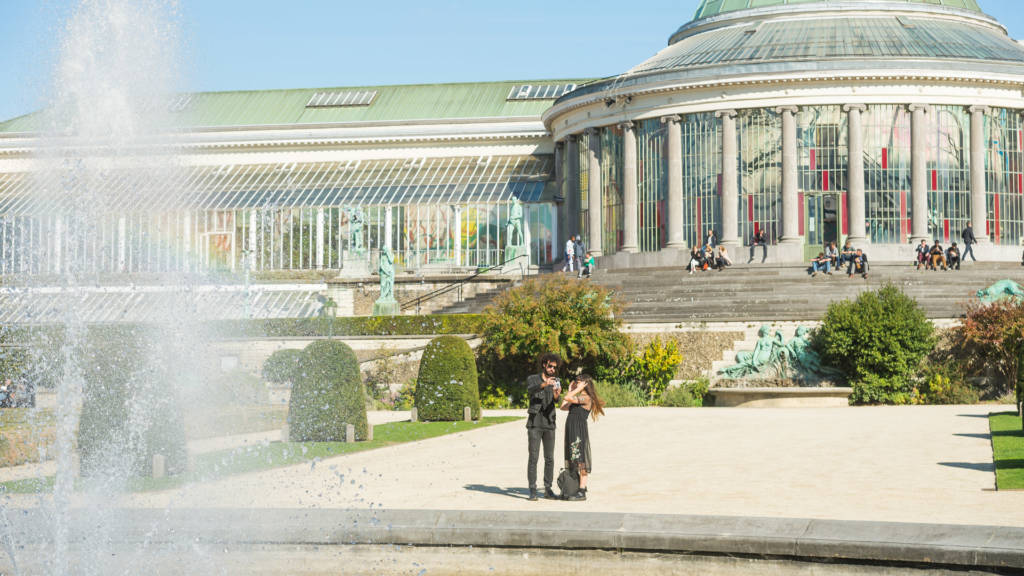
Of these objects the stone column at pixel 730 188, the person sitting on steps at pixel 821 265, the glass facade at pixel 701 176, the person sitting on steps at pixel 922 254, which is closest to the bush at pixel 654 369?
the person sitting on steps at pixel 821 265

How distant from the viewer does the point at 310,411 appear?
863 inches

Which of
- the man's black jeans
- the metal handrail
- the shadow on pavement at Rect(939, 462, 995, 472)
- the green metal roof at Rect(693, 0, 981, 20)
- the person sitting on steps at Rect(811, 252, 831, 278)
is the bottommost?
the shadow on pavement at Rect(939, 462, 995, 472)

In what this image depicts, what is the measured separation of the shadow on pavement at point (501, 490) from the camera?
15.2 meters

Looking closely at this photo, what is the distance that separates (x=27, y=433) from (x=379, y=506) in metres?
12.7

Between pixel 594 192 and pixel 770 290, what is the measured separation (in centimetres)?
1500

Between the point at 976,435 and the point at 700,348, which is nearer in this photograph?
the point at 976,435

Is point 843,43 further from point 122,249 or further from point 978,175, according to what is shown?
point 122,249

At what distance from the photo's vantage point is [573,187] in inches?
2106

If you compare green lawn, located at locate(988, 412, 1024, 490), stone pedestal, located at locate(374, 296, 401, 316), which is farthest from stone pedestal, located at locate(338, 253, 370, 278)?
green lawn, located at locate(988, 412, 1024, 490)

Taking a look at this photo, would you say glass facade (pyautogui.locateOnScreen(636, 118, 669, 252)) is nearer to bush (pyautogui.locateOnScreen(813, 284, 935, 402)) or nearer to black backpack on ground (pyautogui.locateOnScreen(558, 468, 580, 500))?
bush (pyautogui.locateOnScreen(813, 284, 935, 402))

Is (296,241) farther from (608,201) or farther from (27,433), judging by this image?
(27,433)

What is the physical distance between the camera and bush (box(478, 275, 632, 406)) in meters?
32.6

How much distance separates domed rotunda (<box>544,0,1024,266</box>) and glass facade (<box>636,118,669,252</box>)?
0.06 metres

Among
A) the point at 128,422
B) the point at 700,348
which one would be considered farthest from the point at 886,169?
the point at 128,422
